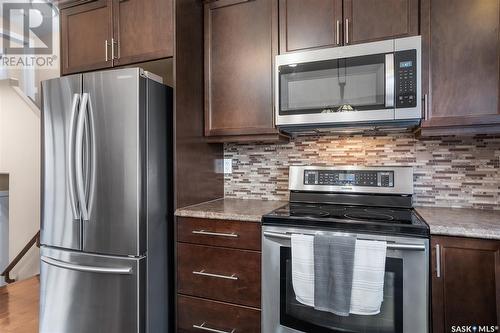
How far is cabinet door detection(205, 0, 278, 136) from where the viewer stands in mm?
1896

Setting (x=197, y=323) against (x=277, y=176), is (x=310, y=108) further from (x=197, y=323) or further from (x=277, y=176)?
(x=197, y=323)

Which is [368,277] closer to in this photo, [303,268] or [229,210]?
[303,268]

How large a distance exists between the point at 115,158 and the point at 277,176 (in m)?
1.12

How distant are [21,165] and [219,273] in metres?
3.13

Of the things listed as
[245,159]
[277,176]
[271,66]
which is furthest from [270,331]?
[271,66]

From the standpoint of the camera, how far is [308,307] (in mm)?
1473

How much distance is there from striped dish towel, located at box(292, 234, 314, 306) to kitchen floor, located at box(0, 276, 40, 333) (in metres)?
2.05

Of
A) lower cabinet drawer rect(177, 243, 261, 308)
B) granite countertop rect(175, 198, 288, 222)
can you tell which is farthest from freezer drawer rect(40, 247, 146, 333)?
granite countertop rect(175, 198, 288, 222)

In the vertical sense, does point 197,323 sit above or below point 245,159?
below


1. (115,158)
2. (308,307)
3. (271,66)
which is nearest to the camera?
(308,307)

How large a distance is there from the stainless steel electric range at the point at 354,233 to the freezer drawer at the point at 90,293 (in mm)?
696

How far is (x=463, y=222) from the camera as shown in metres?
1.36

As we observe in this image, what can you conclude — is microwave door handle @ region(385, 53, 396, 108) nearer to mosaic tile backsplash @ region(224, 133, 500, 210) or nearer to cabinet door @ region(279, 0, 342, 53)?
cabinet door @ region(279, 0, 342, 53)
